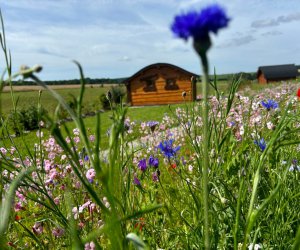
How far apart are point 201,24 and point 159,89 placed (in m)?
24.5

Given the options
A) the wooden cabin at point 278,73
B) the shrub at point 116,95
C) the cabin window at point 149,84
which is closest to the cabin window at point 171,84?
the cabin window at point 149,84

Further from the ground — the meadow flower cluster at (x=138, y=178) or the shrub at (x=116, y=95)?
the shrub at (x=116, y=95)

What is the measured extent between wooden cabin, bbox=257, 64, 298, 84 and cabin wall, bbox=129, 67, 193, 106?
83.9 feet

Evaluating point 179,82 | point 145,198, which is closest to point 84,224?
point 145,198

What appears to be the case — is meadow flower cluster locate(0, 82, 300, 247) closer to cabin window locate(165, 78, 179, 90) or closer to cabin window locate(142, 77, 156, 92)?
cabin window locate(165, 78, 179, 90)

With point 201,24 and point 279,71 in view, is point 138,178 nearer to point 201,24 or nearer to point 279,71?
point 201,24

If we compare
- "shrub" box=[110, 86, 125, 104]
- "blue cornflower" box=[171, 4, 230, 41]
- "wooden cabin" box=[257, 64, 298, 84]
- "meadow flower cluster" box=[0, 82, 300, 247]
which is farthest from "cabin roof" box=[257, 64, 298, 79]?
"blue cornflower" box=[171, 4, 230, 41]

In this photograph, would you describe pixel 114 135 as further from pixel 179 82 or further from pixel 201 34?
pixel 179 82

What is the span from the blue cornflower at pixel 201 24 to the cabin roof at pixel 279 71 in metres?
A: 48.4

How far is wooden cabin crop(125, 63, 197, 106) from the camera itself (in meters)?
24.4

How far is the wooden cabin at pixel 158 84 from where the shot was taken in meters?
24.4

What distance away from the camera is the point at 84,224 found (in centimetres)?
186

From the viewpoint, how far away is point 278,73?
152 feet

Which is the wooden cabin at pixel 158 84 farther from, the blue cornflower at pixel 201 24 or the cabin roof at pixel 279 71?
the cabin roof at pixel 279 71
